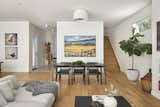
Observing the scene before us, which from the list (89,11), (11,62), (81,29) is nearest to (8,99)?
(89,11)

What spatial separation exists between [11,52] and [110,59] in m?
5.72

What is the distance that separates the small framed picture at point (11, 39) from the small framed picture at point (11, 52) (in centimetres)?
27

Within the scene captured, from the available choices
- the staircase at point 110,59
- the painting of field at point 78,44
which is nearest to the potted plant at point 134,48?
the painting of field at point 78,44

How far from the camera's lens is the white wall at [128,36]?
6348 mm

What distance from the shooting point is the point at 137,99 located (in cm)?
452

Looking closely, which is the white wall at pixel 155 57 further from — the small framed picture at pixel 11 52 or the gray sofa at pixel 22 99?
the small framed picture at pixel 11 52

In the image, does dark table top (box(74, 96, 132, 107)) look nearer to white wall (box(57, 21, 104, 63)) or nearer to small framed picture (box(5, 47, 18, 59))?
white wall (box(57, 21, 104, 63))

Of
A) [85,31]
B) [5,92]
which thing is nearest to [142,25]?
[85,31]

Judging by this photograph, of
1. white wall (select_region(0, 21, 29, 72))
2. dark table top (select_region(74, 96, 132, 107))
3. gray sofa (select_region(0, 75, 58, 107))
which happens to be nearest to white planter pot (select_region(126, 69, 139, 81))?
dark table top (select_region(74, 96, 132, 107))

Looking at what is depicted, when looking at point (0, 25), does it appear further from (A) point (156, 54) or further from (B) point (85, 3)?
(A) point (156, 54)

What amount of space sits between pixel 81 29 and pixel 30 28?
3110 millimetres

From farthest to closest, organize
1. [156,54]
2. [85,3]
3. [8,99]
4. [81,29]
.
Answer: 1. [81,29]
2. [85,3]
3. [156,54]
4. [8,99]

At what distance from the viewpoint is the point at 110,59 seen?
1105 centimetres

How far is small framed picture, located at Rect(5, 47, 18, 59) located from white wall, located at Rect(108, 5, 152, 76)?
18.6ft
